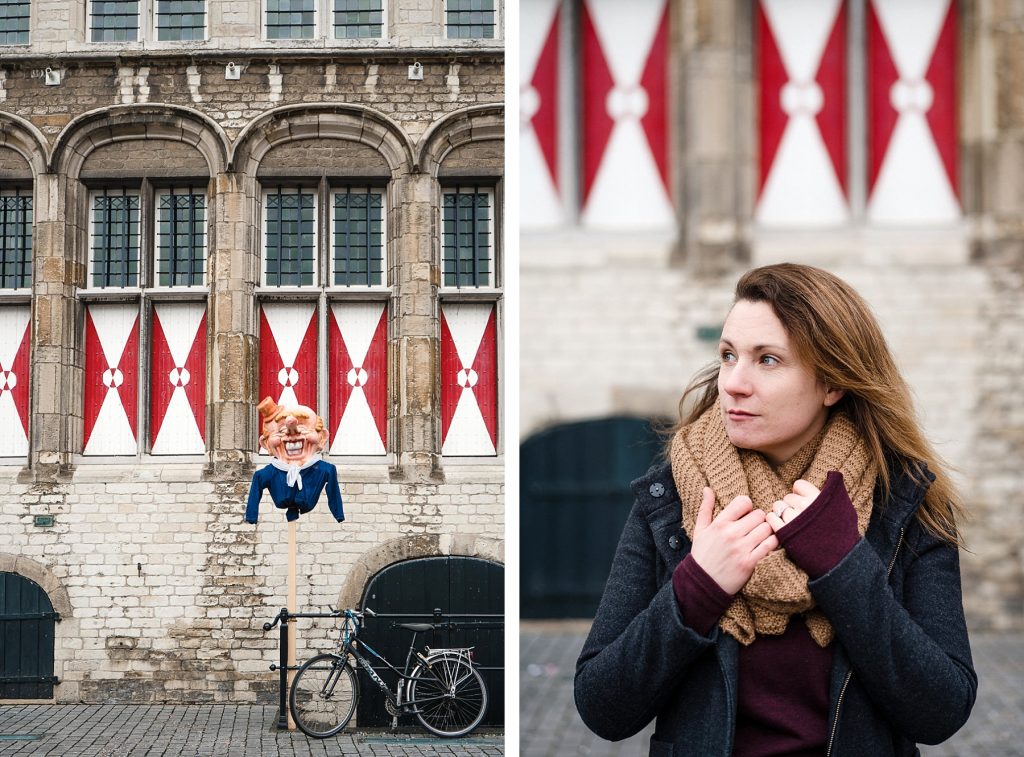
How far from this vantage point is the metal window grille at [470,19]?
2.87 m

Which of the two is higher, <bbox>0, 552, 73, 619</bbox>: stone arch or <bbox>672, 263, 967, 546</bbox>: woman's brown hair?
<bbox>672, 263, 967, 546</bbox>: woman's brown hair

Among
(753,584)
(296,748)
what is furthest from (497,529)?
(753,584)

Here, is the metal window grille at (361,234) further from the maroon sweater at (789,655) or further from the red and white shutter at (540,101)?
the red and white shutter at (540,101)

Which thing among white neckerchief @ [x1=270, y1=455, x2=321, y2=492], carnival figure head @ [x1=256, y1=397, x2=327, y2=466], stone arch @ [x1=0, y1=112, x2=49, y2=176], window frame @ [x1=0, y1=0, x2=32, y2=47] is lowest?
white neckerchief @ [x1=270, y1=455, x2=321, y2=492]

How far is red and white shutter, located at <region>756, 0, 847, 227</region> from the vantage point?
18.2ft

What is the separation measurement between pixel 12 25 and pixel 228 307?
95cm

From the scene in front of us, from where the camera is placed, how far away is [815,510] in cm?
162

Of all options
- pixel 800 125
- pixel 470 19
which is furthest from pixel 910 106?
pixel 470 19

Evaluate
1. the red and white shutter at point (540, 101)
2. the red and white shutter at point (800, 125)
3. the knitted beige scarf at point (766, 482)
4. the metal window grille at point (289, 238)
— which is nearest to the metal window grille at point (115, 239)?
the metal window grille at point (289, 238)

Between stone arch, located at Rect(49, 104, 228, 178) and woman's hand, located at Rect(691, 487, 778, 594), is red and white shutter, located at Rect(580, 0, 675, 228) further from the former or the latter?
woman's hand, located at Rect(691, 487, 778, 594)

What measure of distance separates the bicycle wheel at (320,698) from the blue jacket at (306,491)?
1.29ft

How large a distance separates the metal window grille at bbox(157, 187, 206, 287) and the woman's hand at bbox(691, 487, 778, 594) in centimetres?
172

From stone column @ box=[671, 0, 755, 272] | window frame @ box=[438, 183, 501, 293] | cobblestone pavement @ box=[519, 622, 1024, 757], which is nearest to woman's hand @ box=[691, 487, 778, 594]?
window frame @ box=[438, 183, 501, 293]

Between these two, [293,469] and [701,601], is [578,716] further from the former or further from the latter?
[701,601]
